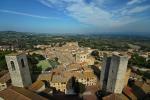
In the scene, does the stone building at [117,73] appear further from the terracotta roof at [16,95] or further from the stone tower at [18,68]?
the stone tower at [18,68]

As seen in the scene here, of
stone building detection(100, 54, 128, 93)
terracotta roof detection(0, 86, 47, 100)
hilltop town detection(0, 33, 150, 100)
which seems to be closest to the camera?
terracotta roof detection(0, 86, 47, 100)

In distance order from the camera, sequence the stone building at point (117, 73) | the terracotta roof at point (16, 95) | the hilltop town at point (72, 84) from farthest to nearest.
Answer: the stone building at point (117, 73), the hilltop town at point (72, 84), the terracotta roof at point (16, 95)

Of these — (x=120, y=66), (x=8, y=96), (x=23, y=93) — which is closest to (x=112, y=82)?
(x=120, y=66)

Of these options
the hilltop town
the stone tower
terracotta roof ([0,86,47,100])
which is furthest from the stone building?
the stone tower

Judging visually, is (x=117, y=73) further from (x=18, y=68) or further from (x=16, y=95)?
(x=18, y=68)

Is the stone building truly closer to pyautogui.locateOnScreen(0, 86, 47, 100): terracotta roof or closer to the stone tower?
pyautogui.locateOnScreen(0, 86, 47, 100): terracotta roof

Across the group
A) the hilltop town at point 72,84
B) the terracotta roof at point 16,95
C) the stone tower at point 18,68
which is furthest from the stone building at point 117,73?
the stone tower at point 18,68

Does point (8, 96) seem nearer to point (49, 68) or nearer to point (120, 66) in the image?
point (120, 66)

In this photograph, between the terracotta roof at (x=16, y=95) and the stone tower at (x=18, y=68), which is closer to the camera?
the terracotta roof at (x=16, y=95)
